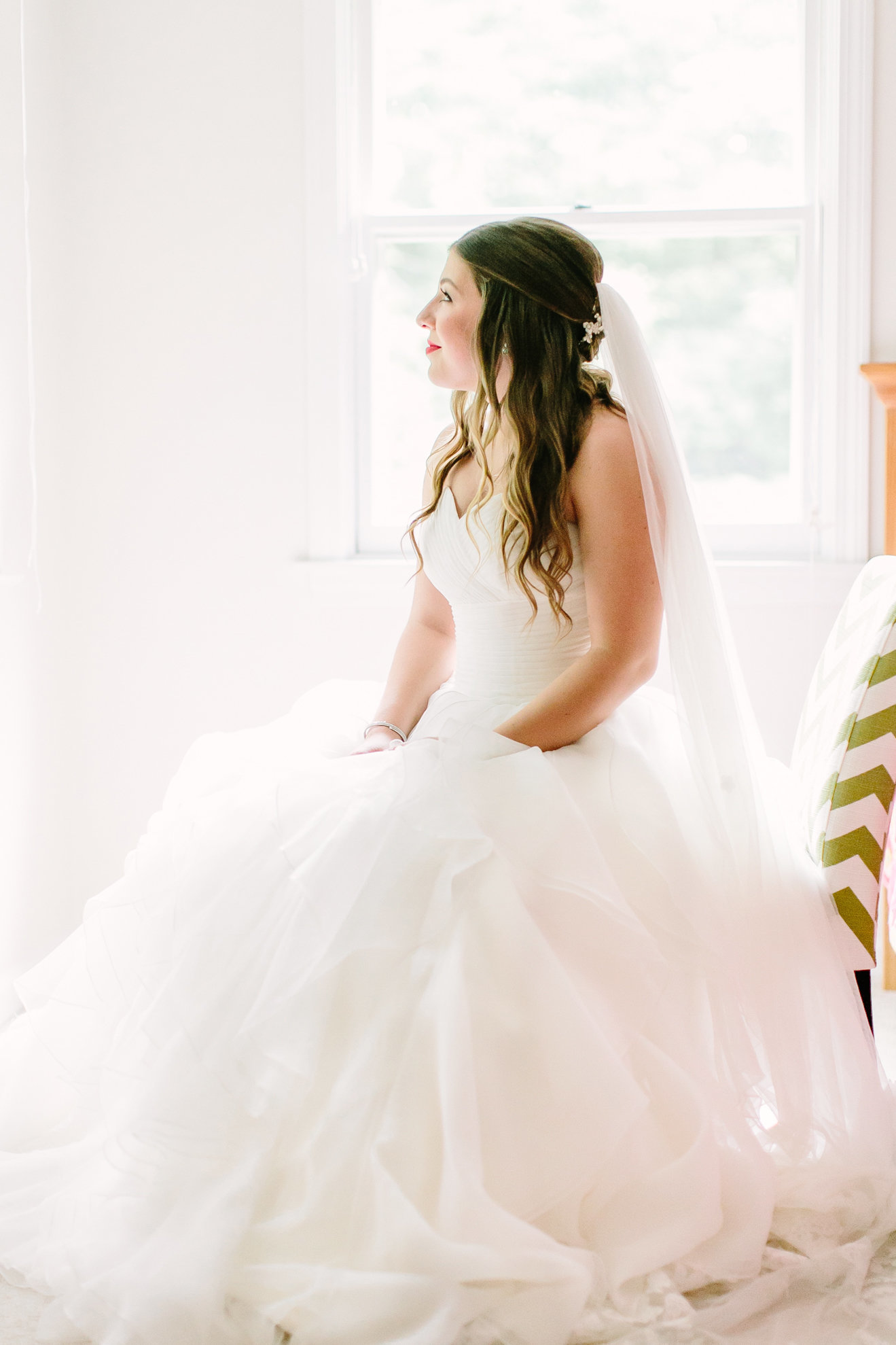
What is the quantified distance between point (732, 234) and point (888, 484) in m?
0.67

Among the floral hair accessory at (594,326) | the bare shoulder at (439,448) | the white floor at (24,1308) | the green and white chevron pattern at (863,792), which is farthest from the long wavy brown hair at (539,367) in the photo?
the white floor at (24,1308)

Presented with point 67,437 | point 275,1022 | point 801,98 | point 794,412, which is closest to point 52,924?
point 67,437

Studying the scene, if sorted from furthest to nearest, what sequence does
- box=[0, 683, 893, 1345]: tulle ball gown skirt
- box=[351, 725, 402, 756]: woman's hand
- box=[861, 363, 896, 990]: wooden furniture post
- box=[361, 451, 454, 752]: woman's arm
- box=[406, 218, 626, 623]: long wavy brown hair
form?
1. box=[861, 363, 896, 990]: wooden furniture post
2. box=[361, 451, 454, 752]: woman's arm
3. box=[351, 725, 402, 756]: woman's hand
4. box=[406, 218, 626, 623]: long wavy brown hair
5. box=[0, 683, 893, 1345]: tulle ball gown skirt

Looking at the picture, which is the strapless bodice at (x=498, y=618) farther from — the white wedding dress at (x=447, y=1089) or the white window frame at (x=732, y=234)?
the white window frame at (x=732, y=234)

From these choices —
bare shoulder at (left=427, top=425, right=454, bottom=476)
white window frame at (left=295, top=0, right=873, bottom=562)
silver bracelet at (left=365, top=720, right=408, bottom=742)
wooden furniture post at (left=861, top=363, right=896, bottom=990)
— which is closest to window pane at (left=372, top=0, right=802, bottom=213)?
white window frame at (left=295, top=0, right=873, bottom=562)

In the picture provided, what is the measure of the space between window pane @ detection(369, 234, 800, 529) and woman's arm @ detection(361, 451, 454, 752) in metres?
0.67

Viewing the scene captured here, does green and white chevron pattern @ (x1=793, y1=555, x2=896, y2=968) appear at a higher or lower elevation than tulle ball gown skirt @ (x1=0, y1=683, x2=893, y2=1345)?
higher

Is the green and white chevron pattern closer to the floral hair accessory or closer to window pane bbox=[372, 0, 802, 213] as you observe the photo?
the floral hair accessory

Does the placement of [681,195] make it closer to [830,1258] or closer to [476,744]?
[476,744]

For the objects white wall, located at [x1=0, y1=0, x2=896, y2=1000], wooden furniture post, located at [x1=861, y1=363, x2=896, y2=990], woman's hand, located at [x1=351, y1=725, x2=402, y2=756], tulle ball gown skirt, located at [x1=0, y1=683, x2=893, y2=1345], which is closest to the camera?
tulle ball gown skirt, located at [x1=0, y1=683, x2=893, y2=1345]

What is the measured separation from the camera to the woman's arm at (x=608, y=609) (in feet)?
5.47

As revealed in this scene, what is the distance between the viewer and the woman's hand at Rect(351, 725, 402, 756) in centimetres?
183

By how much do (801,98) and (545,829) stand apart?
193cm

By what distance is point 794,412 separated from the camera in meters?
2.63
